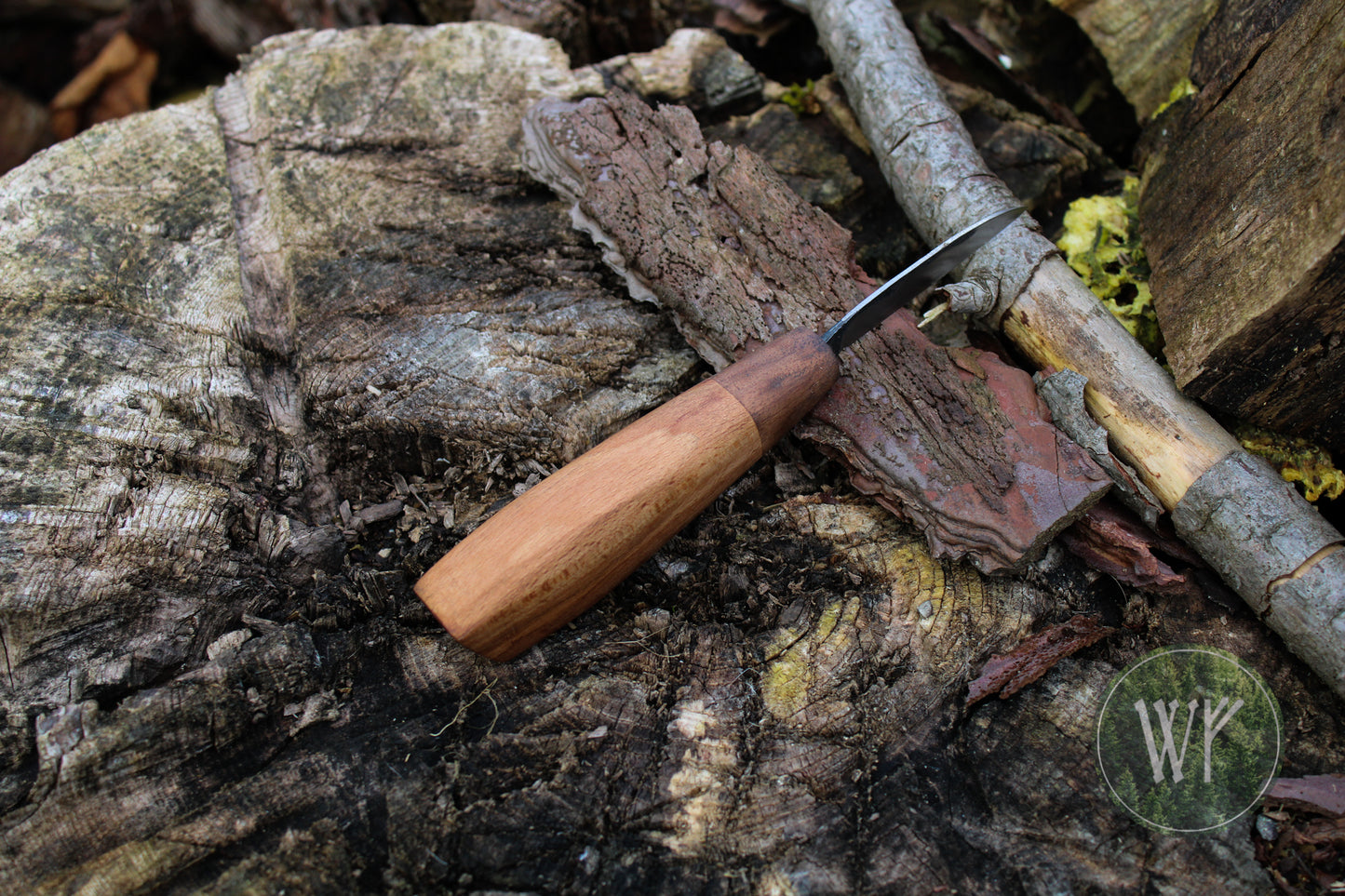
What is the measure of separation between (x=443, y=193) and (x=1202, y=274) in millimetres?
2458

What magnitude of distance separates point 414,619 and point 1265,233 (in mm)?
2460

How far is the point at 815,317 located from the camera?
7.73 ft

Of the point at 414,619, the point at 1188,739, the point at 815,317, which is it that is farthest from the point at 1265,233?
the point at 414,619

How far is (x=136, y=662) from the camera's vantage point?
1.79 m

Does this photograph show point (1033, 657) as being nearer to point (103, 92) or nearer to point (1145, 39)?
point (1145, 39)

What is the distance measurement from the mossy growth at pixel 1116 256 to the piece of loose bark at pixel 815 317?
0.61 metres

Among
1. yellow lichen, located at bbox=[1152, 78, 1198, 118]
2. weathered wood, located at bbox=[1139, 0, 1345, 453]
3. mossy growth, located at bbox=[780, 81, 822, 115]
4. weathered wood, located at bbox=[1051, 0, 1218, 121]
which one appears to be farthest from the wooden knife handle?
weathered wood, located at bbox=[1051, 0, 1218, 121]

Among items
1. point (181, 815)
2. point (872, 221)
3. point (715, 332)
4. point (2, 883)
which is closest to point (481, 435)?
point (715, 332)

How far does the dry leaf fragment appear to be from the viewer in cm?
503

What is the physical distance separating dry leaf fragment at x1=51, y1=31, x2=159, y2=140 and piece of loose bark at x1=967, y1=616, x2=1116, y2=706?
6065 mm

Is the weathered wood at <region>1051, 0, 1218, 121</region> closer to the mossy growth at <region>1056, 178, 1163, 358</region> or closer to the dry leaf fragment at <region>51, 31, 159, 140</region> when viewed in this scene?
the mossy growth at <region>1056, 178, 1163, 358</region>

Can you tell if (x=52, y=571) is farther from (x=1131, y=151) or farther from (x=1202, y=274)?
(x=1131, y=151)

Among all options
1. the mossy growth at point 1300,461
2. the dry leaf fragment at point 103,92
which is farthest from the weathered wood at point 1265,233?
the dry leaf fragment at point 103,92

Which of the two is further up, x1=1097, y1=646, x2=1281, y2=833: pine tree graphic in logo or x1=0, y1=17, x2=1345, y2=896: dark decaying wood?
x1=1097, y1=646, x2=1281, y2=833: pine tree graphic in logo
